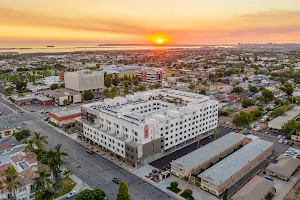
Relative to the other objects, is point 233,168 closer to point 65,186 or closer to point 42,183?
point 65,186

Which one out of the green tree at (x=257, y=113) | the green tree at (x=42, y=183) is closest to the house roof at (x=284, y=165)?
the green tree at (x=257, y=113)

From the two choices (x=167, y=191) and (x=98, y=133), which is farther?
(x=98, y=133)

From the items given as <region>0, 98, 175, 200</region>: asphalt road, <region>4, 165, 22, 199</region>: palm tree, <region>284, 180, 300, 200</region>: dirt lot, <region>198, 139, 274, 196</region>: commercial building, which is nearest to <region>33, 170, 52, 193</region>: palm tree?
<region>4, 165, 22, 199</region>: palm tree

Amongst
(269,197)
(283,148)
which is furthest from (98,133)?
(283,148)

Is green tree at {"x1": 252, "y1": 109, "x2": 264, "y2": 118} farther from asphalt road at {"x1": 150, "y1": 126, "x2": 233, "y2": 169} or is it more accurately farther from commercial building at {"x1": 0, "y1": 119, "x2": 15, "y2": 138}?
commercial building at {"x1": 0, "y1": 119, "x2": 15, "y2": 138}

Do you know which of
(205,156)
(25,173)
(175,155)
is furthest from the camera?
(175,155)

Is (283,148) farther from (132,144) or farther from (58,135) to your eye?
(58,135)

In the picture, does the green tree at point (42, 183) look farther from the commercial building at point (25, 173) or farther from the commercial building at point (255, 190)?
the commercial building at point (255, 190)

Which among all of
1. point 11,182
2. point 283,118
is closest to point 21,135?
point 11,182
